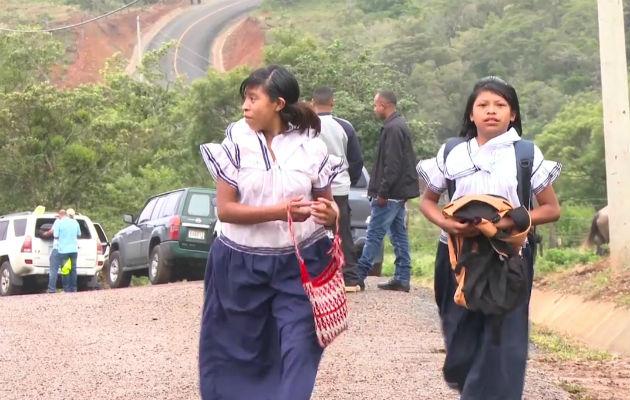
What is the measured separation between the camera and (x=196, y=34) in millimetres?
86562

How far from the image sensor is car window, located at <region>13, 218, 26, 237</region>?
934 inches

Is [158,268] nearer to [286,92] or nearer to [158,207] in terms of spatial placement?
[158,207]

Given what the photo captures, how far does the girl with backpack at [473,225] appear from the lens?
5648 mm

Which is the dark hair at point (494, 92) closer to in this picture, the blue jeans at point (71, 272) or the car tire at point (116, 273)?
the car tire at point (116, 273)

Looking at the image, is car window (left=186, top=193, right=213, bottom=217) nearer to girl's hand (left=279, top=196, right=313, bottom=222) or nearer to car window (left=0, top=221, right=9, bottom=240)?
car window (left=0, top=221, right=9, bottom=240)

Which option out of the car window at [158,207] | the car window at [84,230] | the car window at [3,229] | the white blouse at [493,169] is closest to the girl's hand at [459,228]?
the white blouse at [493,169]

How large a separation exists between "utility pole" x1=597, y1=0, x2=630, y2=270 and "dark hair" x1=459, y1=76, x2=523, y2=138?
31.9 ft

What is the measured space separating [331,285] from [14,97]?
29890mm

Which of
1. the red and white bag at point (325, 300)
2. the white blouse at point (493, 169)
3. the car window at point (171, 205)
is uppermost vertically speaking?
the white blouse at point (493, 169)

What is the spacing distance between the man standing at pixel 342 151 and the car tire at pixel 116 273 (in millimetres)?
9580

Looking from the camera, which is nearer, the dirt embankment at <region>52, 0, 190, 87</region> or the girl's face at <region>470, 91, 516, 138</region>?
the girl's face at <region>470, 91, 516, 138</region>

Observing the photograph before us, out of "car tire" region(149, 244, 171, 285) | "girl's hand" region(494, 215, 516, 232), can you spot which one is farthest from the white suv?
"girl's hand" region(494, 215, 516, 232)

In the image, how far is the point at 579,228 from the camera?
1318 inches

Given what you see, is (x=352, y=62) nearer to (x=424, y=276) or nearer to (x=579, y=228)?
(x=579, y=228)
